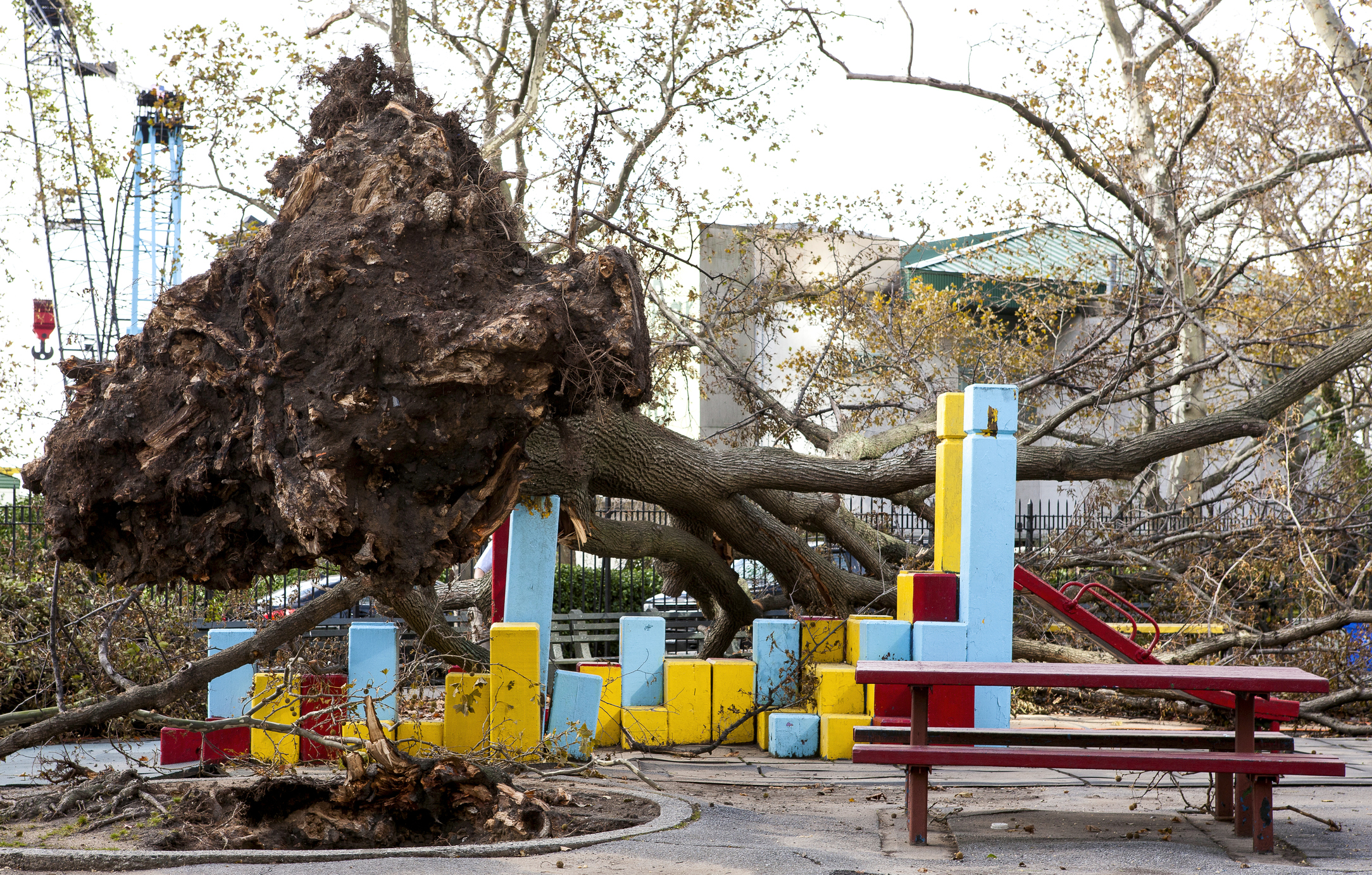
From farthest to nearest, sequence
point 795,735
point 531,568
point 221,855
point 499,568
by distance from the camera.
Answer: point 499,568 → point 795,735 → point 531,568 → point 221,855

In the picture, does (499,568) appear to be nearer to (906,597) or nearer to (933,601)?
(906,597)

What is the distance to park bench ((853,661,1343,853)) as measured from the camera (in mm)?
4992

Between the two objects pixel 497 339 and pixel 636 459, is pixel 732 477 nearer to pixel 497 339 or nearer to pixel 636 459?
pixel 636 459

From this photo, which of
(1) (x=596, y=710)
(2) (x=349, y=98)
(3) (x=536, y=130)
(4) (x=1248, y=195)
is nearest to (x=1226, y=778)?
(1) (x=596, y=710)

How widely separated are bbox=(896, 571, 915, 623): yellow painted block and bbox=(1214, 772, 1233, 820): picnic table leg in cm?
271

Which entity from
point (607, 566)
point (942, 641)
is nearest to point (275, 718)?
point (942, 641)

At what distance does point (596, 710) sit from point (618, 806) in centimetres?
199

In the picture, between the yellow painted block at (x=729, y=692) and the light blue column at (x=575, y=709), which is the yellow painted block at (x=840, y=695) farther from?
the light blue column at (x=575, y=709)

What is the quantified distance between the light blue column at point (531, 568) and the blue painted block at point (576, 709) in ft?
0.53

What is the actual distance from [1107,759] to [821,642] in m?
3.91

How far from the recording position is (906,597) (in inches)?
330

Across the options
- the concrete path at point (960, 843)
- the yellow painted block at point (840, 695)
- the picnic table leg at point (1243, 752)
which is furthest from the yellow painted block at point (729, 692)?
the picnic table leg at point (1243, 752)

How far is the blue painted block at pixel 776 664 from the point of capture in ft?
28.9

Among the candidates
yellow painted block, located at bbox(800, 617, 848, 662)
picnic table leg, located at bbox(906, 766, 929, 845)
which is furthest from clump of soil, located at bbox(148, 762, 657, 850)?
yellow painted block, located at bbox(800, 617, 848, 662)
